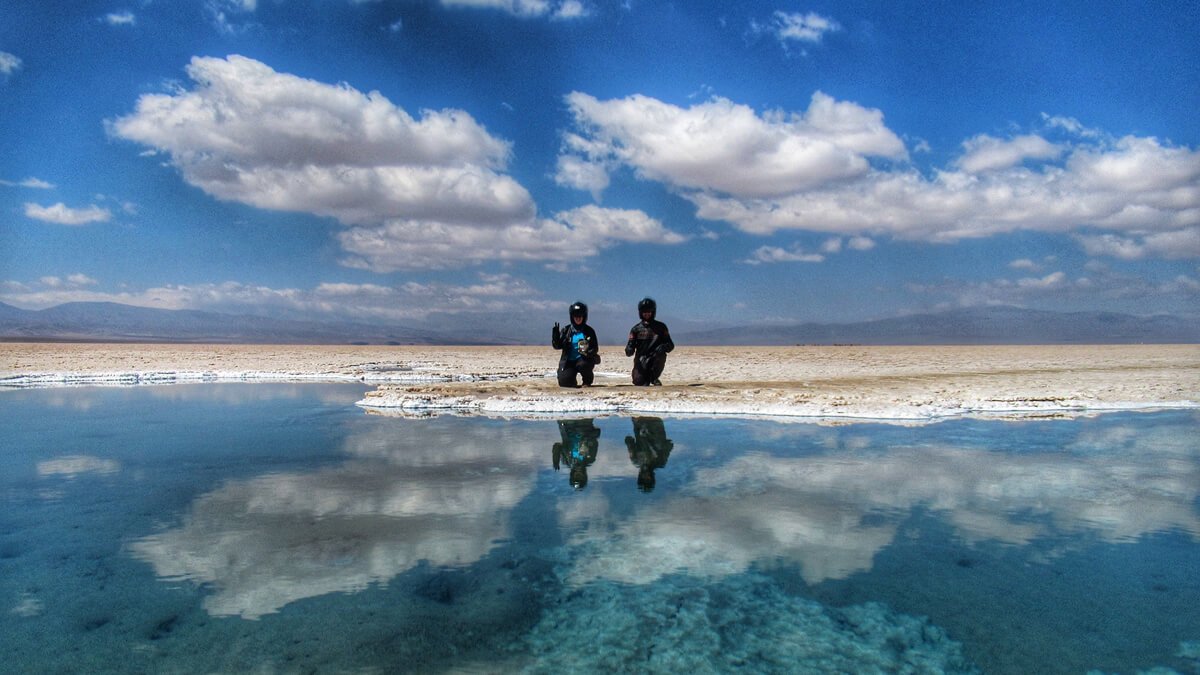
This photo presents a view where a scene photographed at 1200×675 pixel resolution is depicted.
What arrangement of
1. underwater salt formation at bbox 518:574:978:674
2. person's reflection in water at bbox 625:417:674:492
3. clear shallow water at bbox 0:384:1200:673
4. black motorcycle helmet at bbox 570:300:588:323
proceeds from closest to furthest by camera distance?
underwater salt formation at bbox 518:574:978:674, clear shallow water at bbox 0:384:1200:673, person's reflection in water at bbox 625:417:674:492, black motorcycle helmet at bbox 570:300:588:323

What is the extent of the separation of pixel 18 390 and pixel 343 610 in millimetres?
20394

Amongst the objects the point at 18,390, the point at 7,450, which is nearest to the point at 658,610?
the point at 7,450

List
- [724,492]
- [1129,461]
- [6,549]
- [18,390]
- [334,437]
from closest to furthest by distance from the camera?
[6,549] < [724,492] < [1129,461] < [334,437] < [18,390]

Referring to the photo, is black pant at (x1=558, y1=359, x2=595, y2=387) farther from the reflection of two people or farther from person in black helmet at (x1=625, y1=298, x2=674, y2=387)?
the reflection of two people

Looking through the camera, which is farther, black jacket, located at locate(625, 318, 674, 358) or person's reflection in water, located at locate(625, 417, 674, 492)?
black jacket, located at locate(625, 318, 674, 358)

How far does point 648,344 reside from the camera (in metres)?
16.8

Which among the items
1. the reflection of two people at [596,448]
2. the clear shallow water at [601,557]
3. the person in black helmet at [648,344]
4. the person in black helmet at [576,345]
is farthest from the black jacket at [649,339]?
the clear shallow water at [601,557]

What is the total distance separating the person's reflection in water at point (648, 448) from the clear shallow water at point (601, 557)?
0.26 ft

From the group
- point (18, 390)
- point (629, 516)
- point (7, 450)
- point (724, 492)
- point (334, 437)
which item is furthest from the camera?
point (18, 390)

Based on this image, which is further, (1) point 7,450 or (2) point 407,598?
(1) point 7,450

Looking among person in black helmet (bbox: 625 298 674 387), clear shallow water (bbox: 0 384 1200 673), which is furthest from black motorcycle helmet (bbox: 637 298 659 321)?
clear shallow water (bbox: 0 384 1200 673)

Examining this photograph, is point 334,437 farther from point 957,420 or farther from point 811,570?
point 957,420

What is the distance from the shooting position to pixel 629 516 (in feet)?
20.3

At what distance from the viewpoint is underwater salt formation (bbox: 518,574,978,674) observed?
141 inches
